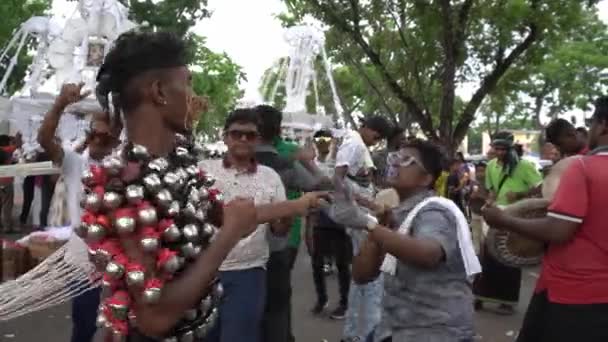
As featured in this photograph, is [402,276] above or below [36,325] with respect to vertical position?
above

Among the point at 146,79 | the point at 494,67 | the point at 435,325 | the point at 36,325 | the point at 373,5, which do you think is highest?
the point at 373,5

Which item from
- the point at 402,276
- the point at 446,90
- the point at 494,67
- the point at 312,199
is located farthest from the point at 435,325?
the point at 494,67

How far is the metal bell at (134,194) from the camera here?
2180mm

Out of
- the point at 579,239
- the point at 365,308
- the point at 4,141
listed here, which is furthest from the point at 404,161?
the point at 4,141

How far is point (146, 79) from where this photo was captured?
7.81 feet

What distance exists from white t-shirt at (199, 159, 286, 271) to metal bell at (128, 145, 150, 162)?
2065mm

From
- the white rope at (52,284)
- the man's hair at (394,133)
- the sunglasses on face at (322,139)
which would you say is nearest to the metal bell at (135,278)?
the white rope at (52,284)

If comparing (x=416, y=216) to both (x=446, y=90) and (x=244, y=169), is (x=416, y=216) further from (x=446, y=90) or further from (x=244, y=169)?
(x=446, y=90)

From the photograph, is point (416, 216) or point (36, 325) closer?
point (416, 216)

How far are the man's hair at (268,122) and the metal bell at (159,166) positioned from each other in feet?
9.52

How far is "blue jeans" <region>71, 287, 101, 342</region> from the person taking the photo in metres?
4.45

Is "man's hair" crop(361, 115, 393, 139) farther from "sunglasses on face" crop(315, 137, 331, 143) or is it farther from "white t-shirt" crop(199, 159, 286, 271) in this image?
"white t-shirt" crop(199, 159, 286, 271)

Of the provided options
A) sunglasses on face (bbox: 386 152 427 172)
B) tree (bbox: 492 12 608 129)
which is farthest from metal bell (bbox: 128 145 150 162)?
tree (bbox: 492 12 608 129)

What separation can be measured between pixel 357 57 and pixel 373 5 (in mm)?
4025
